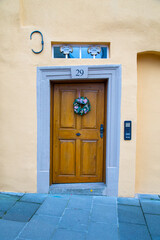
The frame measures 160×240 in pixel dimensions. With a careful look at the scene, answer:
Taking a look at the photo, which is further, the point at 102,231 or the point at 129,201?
the point at 129,201

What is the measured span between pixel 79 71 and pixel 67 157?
1.88 m

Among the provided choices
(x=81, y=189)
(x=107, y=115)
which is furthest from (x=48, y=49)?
(x=81, y=189)

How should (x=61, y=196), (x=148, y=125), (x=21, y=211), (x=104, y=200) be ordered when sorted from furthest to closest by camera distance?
1. (x=148, y=125)
2. (x=61, y=196)
3. (x=104, y=200)
4. (x=21, y=211)

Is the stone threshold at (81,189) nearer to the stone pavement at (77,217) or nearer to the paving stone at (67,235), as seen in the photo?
the stone pavement at (77,217)

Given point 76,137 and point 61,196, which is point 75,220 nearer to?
point 61,196

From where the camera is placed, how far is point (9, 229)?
229cm

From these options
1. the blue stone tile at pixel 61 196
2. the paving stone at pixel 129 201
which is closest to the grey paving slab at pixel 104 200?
the paving stone at pixel 129 201

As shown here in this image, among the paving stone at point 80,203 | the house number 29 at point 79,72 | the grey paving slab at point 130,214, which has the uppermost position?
the house number 29 at point 79,72

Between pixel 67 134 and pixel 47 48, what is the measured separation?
6.04ft

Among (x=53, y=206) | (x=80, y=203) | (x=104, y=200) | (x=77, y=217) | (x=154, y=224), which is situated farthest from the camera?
(x=104, y=200)

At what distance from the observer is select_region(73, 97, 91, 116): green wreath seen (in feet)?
11.2

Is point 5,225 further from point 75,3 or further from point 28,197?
point 75,3

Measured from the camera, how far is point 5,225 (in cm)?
238

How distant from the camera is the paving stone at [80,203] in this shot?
2914 millimetres
